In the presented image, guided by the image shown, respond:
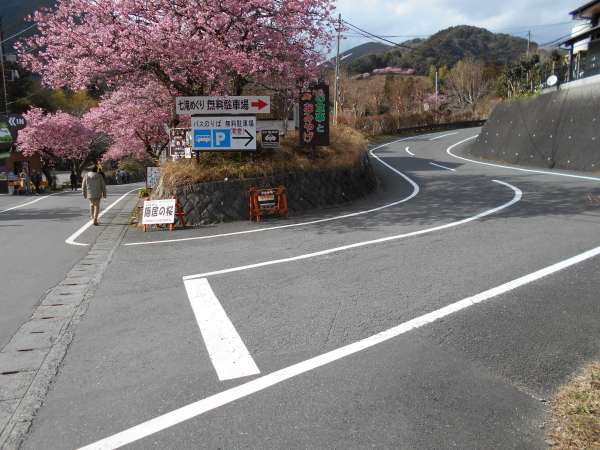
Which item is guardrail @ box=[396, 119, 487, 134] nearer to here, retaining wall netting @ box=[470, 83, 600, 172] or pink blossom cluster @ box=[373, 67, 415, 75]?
retaining wall netting @ box=[470, 83, 600, 172]

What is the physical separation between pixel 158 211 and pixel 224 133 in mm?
3196

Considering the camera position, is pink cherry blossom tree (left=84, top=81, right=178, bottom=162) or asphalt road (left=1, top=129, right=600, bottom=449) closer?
asphalt road (left=1, top=129, right=600, bottom=449)

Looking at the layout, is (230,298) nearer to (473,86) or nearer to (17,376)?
(17,376)

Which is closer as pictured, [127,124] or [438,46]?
[127,124]

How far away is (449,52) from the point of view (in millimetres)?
111312

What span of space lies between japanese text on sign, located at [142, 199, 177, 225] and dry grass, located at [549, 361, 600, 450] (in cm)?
979

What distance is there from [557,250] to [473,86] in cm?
6148

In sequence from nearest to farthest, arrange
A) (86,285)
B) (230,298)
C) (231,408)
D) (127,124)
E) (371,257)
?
1. (231,408)
2. (230,298)
3. (86,285)
4. (371,257)
5. (127,124)

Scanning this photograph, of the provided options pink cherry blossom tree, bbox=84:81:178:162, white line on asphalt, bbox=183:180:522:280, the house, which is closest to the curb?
white line on asphalt, bbox=183:180:522:280

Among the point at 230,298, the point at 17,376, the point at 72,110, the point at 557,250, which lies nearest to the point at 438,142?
the point at 557,250

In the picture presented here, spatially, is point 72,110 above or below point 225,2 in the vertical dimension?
above

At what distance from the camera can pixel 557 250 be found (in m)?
6.90

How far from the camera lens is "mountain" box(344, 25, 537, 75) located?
99.1 metres

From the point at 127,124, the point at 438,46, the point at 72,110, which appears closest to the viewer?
the point at 127,124
